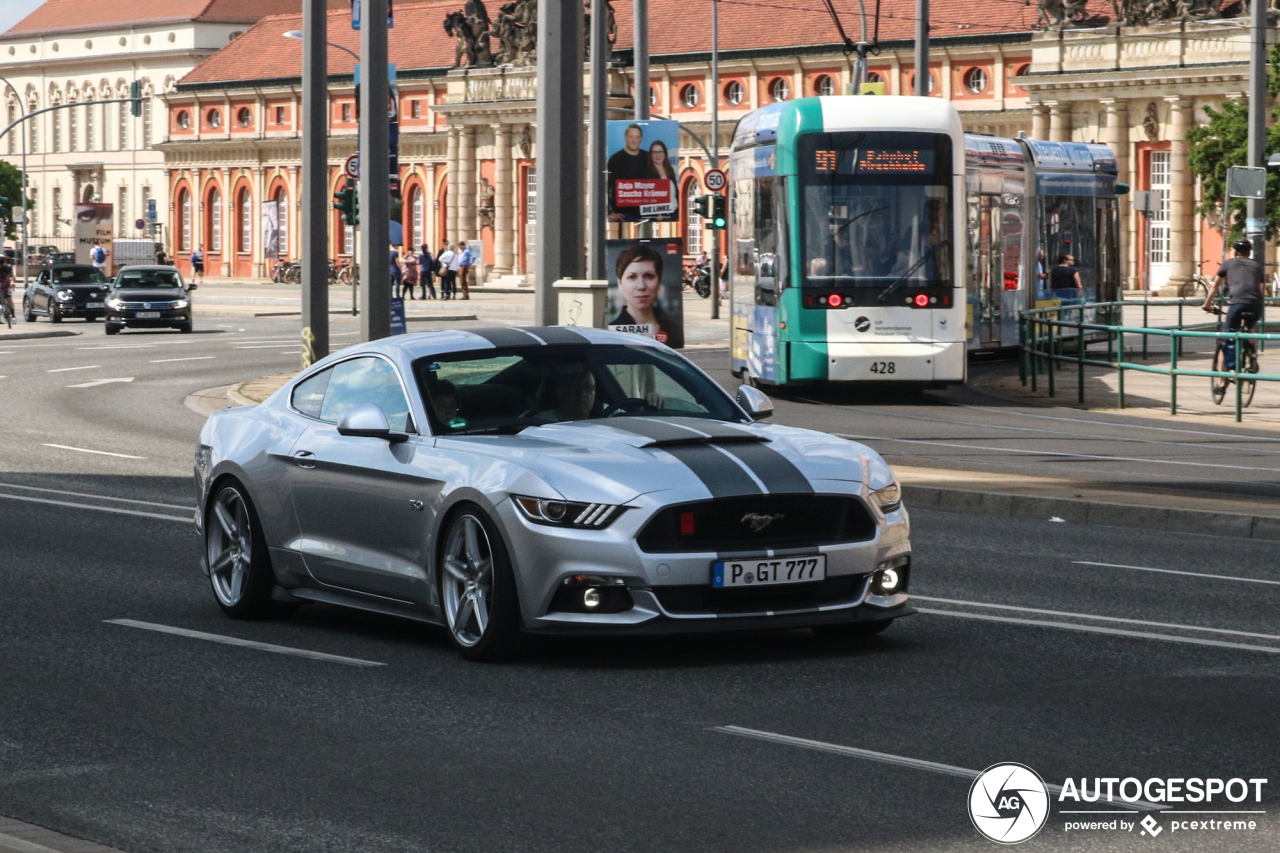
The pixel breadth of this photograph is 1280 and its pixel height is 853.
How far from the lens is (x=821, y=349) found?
26.2 meters

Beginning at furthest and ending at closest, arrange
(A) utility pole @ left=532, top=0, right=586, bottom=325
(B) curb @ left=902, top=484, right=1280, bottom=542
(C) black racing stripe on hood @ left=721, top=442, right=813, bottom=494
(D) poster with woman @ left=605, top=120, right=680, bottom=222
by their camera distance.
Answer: (D) poster with woman @ left=605, top=120, right=680, bottom=222 → (A) utility pole @ left=532, top=0, right=586, bottom=325 → (B) curb @ left=902, top=484, right=1280, bottom=542 → (C) black racing stripe on hood @ left=721, top=442, right=813, bottom=494

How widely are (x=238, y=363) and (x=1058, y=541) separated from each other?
26.3m

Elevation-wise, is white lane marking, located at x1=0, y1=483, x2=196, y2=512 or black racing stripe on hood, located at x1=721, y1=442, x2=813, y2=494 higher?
black racing stripe on hood, located at x1=721, y1=442, x2=813, y2=494

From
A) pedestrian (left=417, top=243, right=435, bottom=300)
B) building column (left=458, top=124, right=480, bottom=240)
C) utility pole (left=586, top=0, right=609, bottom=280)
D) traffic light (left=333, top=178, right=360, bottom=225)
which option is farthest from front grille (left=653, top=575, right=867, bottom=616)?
building column (left=458, top=124, right=480, bottom=240)

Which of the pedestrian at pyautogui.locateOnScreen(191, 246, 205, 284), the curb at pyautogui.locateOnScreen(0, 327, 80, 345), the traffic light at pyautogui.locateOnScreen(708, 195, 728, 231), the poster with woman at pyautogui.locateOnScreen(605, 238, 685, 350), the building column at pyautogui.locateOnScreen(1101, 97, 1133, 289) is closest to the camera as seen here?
the poster with woman at pyautogui.locateOnScreen(605, 238, 685, 350)

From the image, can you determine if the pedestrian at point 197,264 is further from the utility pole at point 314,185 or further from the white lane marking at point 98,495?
the white lane marking at point 98,495

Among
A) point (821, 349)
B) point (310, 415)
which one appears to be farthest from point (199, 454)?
point (821, 349)

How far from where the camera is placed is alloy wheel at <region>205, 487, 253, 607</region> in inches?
410

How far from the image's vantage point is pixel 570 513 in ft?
27.9

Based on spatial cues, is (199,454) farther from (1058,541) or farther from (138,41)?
(138,41)

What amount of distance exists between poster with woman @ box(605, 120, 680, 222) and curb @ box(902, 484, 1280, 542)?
823cm

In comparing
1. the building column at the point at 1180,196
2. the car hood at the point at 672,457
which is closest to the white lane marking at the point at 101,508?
the car hood at the point at 672,457

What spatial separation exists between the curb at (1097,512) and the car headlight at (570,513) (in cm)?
723

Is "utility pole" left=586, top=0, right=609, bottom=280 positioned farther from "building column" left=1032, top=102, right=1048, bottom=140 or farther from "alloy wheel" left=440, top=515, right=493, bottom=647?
"building column" left=1032, top=102, right=1048, bottom=140
